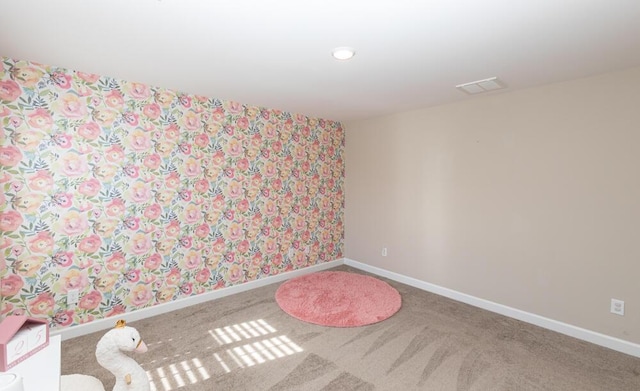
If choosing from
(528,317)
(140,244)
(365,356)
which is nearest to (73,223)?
(140,244)

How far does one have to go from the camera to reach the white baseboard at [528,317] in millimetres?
2482

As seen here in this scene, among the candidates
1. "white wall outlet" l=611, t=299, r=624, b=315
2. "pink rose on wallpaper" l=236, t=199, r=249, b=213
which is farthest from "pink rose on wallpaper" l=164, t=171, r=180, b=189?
"white wall outlet" l=611, t=299, r=624, b=315

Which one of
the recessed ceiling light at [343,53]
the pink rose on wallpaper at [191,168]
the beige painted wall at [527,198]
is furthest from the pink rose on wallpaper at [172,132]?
the beige painted wall at [527,198]

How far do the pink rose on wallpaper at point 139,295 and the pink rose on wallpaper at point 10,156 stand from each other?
4.50ft

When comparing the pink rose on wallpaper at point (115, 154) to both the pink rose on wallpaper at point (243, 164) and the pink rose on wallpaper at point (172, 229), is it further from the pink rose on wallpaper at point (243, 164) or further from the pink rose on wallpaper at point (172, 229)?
Result: the pink rose on wallpaper at point (243, 164)

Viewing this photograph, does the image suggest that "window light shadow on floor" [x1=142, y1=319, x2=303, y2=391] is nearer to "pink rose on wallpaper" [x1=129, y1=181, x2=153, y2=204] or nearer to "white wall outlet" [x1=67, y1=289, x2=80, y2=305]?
"white wall outlet" [x1=67, y1=289, x2=80, y2=305]

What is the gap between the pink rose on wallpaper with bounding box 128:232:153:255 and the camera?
2.90m

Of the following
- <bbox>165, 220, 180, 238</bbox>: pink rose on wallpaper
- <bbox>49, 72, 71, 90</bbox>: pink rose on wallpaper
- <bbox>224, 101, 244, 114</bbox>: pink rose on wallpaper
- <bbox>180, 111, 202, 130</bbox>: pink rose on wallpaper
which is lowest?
<bbox>165, 220, 180, 238</bbox>: pink rose on wallpaper

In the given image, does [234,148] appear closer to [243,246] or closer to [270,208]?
[270,208]

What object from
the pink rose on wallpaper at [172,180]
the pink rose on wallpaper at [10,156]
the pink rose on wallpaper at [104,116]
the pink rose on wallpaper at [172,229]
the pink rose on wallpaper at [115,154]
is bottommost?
the pink rose on wallpaper at [172,229]

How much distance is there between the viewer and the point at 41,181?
245cm

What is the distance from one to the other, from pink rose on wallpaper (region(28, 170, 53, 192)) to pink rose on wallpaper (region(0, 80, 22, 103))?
1.81 ft

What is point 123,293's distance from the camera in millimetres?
2867

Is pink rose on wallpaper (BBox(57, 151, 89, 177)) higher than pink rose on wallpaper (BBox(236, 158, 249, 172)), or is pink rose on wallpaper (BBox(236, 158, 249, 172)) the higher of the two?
pink rose on wallpaper (BBox(236, 158, 249, 172))
